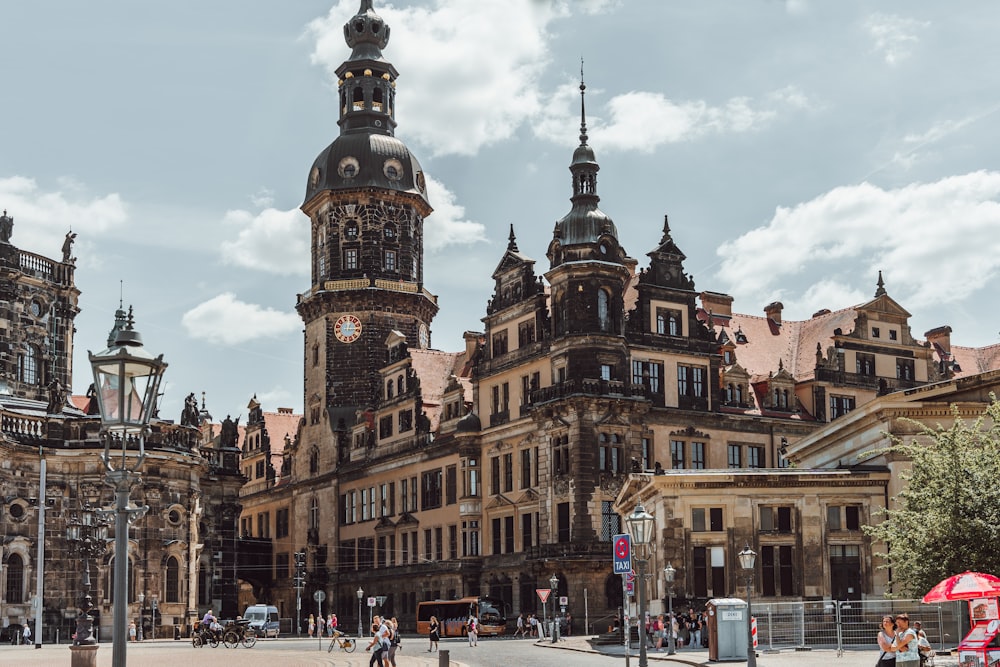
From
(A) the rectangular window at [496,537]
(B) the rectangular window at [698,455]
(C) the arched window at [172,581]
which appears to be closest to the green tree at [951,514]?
(B) the rectangular window at [698,455]

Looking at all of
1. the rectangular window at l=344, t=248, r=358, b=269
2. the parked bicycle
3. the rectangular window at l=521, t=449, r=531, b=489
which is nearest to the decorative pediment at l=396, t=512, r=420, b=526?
the rectangular window at l=521, t=449, r=531, b=489

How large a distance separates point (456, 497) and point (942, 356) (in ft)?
103

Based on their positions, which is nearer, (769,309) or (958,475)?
(958,475)

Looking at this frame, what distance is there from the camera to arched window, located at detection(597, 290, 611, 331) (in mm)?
71000

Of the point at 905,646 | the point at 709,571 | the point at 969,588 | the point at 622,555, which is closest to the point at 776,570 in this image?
the point at 709,571

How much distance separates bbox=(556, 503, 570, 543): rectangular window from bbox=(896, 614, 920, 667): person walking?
146 feet

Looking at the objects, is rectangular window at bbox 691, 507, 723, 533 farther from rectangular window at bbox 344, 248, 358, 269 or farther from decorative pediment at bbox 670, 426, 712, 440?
rectangular window at bbox 344, 248, 358, 269

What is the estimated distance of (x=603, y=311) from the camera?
7119 centimetres

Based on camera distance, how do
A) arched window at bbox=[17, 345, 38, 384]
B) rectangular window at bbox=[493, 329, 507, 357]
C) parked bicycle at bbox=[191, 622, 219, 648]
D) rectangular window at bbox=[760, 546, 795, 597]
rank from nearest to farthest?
rectangular window at bbox=[760, 546, 795, 597]
parked bicycle at bbox=[191, 622, 219, 648]
rectangular window at bbox=[493, 329, 507, 357]
arched window at bbox=[17, 345, 38, 384]

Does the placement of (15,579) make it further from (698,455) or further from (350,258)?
(698,455)

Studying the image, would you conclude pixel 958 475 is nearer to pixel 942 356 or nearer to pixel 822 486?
pixel 822 486

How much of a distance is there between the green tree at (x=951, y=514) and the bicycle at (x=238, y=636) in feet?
100

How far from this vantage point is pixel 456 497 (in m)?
79.0

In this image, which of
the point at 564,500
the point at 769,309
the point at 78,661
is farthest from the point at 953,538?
the point at 769,309
